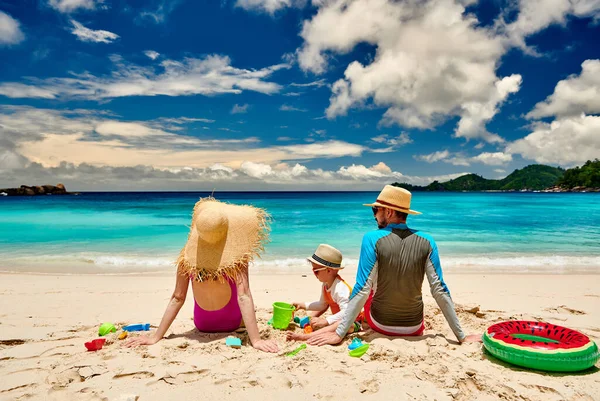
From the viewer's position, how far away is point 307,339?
404 centimetres

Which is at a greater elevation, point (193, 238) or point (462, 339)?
point (193, 238)

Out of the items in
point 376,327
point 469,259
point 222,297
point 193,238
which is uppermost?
point 193,238

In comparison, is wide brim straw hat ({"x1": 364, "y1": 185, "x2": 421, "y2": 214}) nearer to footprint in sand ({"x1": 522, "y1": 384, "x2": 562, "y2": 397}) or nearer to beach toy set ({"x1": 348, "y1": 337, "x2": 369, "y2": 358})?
beach toy set ({"x1": 348, "y1": 337, "x2": 369, "y2": 358})

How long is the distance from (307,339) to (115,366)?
1.90 metres

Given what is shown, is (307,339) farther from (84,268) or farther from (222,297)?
(84,268)

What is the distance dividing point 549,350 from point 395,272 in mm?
1468

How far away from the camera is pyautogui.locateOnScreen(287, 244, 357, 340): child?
430 centimetres

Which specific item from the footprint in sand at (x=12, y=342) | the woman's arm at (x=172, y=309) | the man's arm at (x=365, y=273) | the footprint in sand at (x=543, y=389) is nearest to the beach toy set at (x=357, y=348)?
the man's arm at (x=365, y=273)

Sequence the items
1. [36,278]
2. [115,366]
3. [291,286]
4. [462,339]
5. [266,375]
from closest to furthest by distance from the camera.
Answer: [266,375]
[115,366]
[462,339]
[291,286]
[36,278]

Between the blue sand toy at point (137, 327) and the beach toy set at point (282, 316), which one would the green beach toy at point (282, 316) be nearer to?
the beach toy set at point (282, 316)

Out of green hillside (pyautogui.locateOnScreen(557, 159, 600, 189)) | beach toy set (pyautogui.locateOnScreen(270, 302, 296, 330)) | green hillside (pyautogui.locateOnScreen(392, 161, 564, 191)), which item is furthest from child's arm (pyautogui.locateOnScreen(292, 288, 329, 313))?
green hillside (pyautogui.locateOnScreen(392, 161, 564, 191))

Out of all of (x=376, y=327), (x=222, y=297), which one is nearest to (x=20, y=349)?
(x=222, y=297)

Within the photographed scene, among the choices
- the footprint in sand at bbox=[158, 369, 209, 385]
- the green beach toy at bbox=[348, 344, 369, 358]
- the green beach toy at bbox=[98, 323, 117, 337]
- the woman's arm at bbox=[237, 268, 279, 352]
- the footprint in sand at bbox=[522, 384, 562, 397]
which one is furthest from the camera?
the green beach toy at bbox=[98, 323, 117, 337]

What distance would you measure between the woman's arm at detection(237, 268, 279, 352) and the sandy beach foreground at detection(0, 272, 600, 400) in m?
0.13
